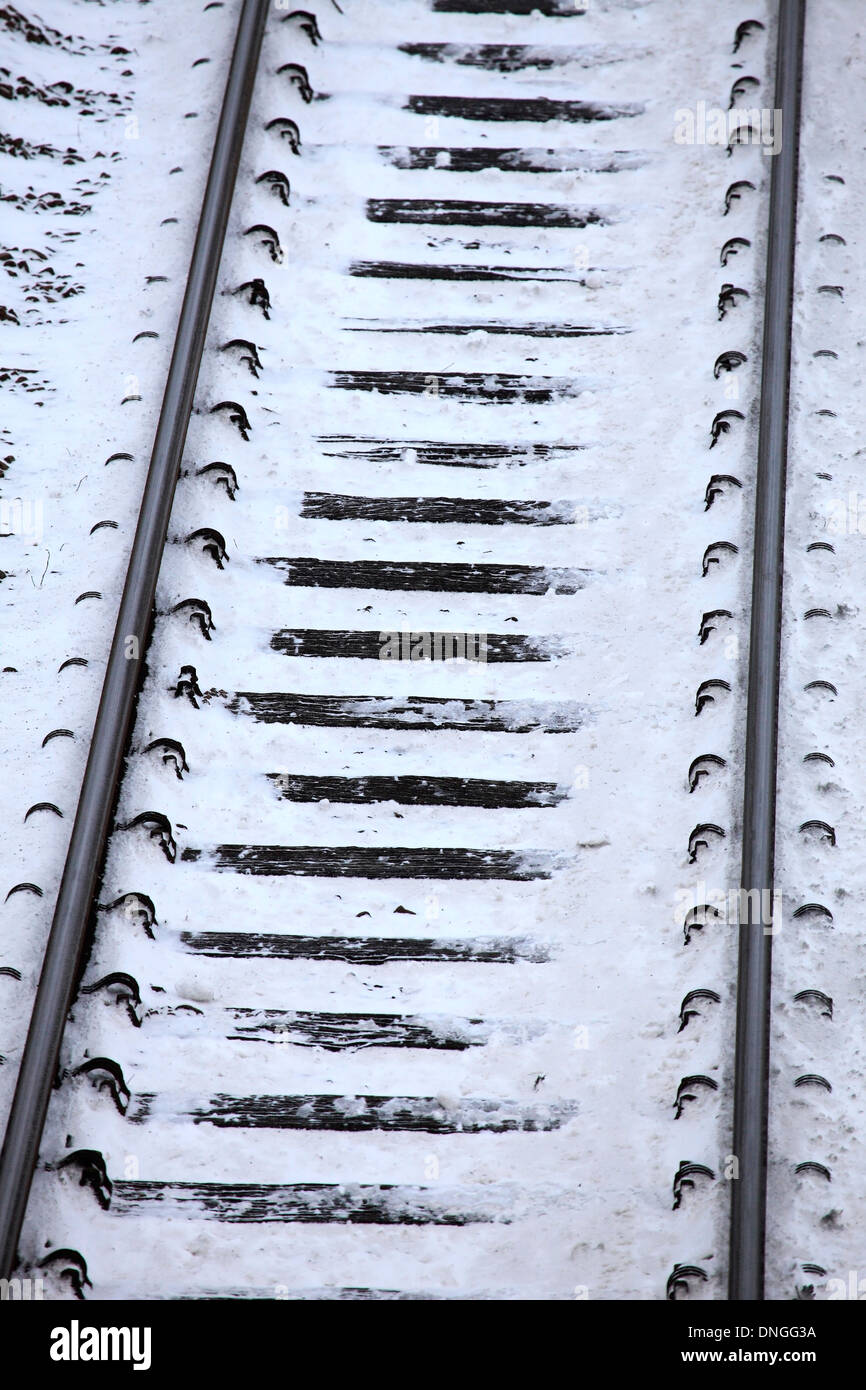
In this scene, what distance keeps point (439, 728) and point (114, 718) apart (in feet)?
3.66

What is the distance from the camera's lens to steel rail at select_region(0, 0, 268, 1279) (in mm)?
3691

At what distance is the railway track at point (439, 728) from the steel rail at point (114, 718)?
0.01 m

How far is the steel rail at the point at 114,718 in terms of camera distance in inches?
145

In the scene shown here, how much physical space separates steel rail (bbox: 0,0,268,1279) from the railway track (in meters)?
0.01

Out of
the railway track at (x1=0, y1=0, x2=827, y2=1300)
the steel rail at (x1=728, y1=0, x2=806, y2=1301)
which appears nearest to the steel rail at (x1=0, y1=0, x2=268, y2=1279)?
the railway track at (x1=0, y1=0, x2=827, y2=1300)

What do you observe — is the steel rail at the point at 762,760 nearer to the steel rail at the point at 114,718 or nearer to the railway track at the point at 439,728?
the railway track at the point at 439,728

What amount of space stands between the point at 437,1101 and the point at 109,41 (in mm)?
6046

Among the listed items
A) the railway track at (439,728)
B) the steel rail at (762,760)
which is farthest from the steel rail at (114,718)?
the steel rail at (762,760)

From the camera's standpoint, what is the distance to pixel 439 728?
15.7ft

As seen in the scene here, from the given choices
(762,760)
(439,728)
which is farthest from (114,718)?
(762,760)

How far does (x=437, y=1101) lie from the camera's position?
13.2 ft

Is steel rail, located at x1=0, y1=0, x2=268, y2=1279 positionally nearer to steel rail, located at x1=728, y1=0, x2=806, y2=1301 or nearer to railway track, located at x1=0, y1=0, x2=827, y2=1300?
railway track, located at x1=0, y1=0, x2=827, y2=1300

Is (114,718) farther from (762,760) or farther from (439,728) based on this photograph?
(762,760)
